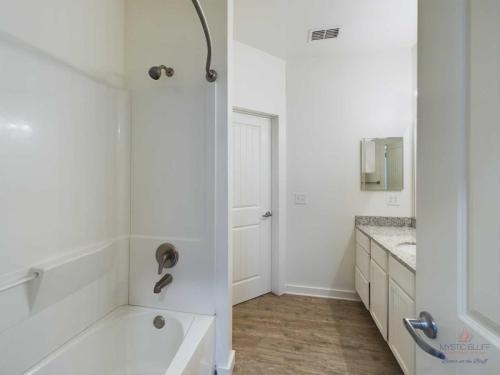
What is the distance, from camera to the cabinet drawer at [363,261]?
2.16m

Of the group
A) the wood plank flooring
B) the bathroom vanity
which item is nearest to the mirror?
the bathroom vanity

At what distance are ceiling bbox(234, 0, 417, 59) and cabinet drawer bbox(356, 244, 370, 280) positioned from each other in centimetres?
216

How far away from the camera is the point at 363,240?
232cm

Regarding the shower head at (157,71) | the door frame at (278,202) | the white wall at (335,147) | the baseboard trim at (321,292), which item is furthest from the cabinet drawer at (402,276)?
the shower head at (157,71)

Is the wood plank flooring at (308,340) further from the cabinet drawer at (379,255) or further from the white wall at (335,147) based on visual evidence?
the cabinet drawer at (379,255)

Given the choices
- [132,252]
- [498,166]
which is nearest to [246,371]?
[132,252]

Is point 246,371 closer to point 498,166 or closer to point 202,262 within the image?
point 202,262

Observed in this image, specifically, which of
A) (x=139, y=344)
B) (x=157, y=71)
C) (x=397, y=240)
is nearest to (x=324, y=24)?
(x=157, y=71)

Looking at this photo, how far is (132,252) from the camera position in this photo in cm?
159

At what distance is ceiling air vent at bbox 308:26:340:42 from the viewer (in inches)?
88.0

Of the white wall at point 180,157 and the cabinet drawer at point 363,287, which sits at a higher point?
the white wall at point 180,157

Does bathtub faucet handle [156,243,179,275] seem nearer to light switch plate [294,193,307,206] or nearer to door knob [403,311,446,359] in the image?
door knob [403,311,446,359]

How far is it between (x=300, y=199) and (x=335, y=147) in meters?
0.73

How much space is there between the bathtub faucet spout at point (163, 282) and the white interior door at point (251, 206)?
1.09 metres
